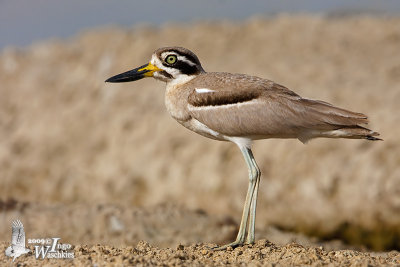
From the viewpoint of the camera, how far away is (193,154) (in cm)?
1955

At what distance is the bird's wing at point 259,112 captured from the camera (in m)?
8.27

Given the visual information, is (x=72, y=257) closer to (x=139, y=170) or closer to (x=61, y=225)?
(x=61, y=225)

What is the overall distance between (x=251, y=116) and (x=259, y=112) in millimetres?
112

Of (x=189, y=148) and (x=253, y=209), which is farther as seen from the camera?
(x=189, y=148)

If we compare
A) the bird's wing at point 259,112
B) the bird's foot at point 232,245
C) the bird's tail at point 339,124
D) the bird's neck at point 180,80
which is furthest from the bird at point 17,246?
the bird's tail at point 339,124

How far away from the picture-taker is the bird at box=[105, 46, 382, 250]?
325 inches

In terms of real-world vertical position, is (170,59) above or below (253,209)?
above

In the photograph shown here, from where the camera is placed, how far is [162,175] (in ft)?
64.7

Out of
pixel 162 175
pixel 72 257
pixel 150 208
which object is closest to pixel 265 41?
pixel 162 175

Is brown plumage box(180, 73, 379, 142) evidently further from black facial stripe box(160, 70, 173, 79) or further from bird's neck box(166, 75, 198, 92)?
black facial stripe box(160, 70, 173, 79)

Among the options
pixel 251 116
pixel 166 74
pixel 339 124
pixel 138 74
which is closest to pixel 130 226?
pixel 138 74

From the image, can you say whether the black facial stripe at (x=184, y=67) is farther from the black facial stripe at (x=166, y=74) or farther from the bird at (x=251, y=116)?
the bird at (x=251, y=116)

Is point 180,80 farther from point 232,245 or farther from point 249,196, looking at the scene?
point 232,245

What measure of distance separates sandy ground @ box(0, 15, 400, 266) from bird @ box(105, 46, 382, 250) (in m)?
1.05
